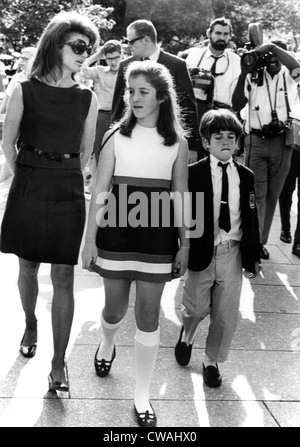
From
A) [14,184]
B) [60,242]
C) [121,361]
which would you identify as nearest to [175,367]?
[121,361]

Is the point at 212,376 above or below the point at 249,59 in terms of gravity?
below

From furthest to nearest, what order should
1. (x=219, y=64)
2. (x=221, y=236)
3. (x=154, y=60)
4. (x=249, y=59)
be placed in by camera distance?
1. (x=219, y=64)
2. (x=249, y=59)
3. (x=154, y=60)
4. (x=221, y=236)

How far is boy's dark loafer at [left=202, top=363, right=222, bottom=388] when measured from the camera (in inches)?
161

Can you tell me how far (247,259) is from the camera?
4094mm

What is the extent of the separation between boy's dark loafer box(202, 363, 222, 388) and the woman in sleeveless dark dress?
814 millimetres

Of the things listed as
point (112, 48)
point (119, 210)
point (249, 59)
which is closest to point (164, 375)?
point (119, 210)

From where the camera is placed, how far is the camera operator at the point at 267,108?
6207mm

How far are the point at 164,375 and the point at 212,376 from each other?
29cm

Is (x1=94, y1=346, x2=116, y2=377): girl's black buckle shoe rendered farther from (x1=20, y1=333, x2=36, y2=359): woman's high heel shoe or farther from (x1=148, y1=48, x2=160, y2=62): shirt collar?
(x1=148, y1=48, x2=160, y2=62): shirt collar

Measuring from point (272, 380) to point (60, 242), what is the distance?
1490 mm

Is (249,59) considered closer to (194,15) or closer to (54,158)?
(54,158)

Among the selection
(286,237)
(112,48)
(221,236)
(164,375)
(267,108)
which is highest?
(112,48)

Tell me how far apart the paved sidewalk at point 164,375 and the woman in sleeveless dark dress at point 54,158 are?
0.23 m

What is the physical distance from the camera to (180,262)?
3695 mm
